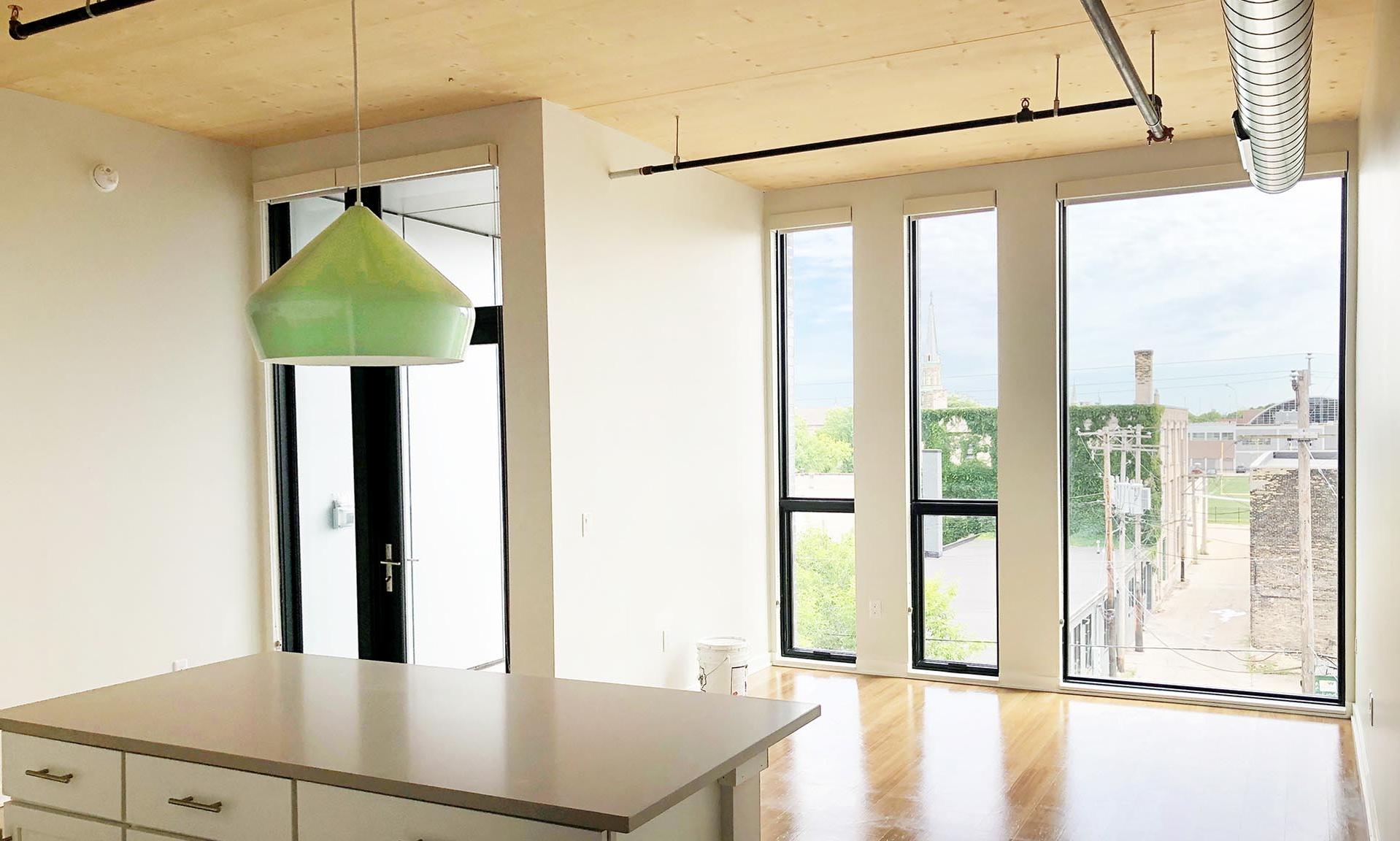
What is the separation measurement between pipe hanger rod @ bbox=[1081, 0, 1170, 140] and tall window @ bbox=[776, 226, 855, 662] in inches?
110

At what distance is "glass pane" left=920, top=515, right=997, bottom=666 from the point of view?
670 centimetres

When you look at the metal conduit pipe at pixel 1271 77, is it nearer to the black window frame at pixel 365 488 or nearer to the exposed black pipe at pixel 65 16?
the exposed black pipe at pixel 65 16

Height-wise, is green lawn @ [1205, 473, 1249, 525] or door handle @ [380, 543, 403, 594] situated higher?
green lawn @ [1205, 473, 1249, 525]

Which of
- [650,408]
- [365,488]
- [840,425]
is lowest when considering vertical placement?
[365,488]

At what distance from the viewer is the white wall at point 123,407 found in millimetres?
4727

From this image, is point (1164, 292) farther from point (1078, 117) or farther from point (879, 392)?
point (879, 392)

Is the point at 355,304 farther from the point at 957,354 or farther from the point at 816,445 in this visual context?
the point at 816,445

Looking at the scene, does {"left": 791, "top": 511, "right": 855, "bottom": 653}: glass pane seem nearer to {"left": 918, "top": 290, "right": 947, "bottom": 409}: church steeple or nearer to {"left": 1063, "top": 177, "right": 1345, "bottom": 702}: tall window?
{"left": 918, "top": 290, "right": 947, "bottom": 409}: church steeple

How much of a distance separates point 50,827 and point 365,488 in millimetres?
3072

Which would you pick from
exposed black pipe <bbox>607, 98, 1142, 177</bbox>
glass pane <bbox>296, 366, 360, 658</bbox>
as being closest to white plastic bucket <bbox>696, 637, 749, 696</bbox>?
glass pane <bbox>296, 366, 360, 658</bbox>

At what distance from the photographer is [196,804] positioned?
93.5 inches

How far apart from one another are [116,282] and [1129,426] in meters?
5.43

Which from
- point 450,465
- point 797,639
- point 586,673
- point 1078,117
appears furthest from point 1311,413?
point 450,465

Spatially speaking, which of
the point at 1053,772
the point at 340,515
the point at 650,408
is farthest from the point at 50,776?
the point at 1053,772
